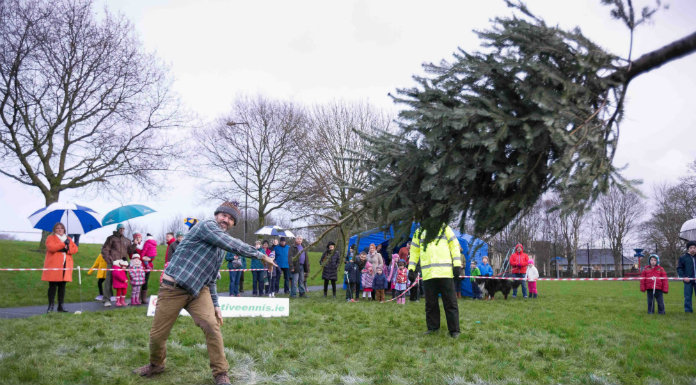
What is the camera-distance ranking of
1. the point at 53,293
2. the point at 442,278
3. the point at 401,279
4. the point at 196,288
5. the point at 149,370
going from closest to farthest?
1. the point at 196,288
2. the point at 149,370
3. the point at 442,278
4. the point at 53,293
5. the point at 401,279

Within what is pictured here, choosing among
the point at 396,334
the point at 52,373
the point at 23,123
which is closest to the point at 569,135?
the point at 52,373

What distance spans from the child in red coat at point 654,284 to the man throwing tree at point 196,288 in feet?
37.3

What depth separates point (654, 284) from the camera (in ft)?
40.3

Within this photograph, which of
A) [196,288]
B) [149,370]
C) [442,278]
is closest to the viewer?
[196,288]

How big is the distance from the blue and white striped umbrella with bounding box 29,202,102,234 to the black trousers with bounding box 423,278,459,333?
361 inches

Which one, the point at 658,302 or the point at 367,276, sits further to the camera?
the point at 367,276

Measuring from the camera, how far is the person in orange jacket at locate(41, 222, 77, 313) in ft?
35.5

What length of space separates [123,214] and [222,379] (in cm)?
998

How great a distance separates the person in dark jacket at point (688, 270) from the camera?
12.4 metres

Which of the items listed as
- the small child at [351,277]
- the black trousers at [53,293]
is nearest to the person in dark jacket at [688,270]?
the small child at [351,277]

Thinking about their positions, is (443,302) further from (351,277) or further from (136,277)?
(136,277)

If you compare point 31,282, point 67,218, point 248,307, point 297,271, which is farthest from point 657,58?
point 31,282

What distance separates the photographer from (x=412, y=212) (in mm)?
3498

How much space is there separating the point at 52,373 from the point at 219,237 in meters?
2.35
